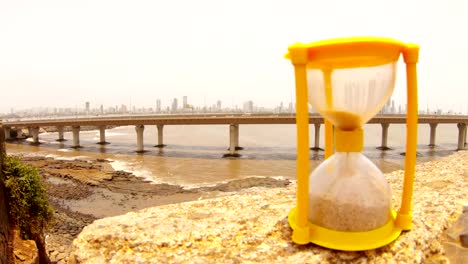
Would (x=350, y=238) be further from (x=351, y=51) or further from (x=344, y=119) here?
(x=351, y=51)

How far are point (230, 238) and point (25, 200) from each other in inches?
335

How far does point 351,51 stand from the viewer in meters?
2.26

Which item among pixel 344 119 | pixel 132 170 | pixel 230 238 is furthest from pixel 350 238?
pixel 132 170

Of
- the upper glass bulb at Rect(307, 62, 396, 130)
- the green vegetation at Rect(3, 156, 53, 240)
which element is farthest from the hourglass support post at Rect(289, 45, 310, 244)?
the green vegetation at Rect(3, 156, 53, 240)

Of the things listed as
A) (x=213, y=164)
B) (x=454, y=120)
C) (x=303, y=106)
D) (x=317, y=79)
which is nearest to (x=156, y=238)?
(x=303, y=106)

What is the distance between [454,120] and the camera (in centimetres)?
4122

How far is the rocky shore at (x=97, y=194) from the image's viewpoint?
36.9 ft

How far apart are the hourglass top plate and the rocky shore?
10367 millimetres

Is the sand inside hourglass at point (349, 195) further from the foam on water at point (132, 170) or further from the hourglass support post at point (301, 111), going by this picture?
the foam on water at point (132, 170)

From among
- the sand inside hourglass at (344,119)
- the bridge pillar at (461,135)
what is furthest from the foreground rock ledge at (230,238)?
the bridge pillar at (461,135)

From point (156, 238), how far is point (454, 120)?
49688 mm

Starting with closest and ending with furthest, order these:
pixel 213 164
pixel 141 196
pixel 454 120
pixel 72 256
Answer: pixel 72 256, pixel 141 196, pixel 213 164, pixel 454 120

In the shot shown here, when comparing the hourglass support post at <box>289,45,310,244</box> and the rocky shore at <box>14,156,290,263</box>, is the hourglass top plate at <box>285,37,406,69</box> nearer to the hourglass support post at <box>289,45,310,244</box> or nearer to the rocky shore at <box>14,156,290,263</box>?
the hourglass support post at <box>289,45,310,244</box>

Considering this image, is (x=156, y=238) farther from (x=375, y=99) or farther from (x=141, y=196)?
(x=141, y=196)
